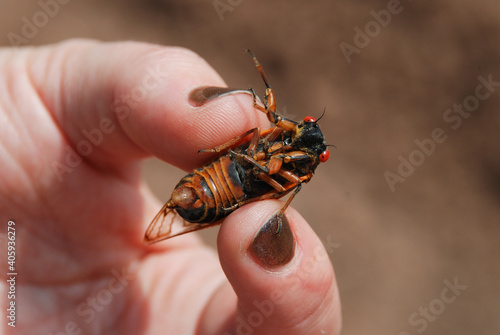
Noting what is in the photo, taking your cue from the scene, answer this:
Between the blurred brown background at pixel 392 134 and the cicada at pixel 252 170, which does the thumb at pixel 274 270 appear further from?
the blurred brown background at pixel 392 134

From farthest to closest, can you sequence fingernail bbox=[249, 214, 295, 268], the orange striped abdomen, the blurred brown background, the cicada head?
the blurred brown background → the cicada head → the orange striped abdomen → fingernail bbox=[249, 214, 295, 268]

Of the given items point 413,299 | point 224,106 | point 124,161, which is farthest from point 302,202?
point 224,106

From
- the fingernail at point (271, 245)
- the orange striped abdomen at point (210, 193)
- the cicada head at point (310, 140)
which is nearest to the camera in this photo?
the fingernail at point (271, 245)

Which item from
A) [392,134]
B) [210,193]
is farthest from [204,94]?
[392,134]

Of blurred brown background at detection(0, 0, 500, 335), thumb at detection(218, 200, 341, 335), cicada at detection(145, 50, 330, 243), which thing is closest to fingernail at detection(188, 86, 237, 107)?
cicada at detection(145, 50, 330, 243)

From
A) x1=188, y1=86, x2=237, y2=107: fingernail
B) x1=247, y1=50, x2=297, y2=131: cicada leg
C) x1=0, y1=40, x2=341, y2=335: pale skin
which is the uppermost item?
x1=247, y1=50, x2=297, y2=131: cicada leg

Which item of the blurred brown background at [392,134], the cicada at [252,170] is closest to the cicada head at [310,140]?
the cicada at [252,170]

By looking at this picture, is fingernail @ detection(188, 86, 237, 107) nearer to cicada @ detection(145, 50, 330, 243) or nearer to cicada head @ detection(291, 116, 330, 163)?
cicada @ detection(145, 50, 330, 243)

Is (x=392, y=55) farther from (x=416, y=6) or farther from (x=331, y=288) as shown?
(x=331, y=288)
